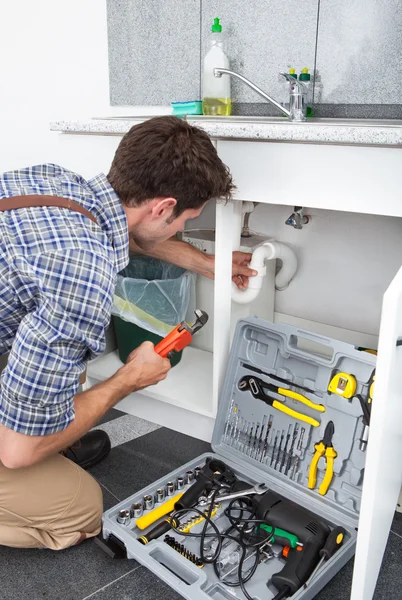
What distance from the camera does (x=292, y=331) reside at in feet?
4.40

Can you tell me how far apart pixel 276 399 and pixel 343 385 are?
0.19 metres

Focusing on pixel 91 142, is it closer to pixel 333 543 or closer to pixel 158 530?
pixel 158 530

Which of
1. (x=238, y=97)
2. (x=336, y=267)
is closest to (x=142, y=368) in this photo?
(x=336, y=267)

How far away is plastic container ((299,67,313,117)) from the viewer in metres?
1.59

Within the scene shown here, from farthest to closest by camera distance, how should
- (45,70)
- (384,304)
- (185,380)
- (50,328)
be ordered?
(45,70) → (185,380) → (50,328) → (384,304)

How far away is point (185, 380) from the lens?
1.72 metres

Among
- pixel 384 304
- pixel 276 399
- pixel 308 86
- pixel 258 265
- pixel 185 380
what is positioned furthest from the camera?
pixel 185 380

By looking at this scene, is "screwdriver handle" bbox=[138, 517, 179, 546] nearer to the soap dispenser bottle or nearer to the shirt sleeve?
the shirt sleeve

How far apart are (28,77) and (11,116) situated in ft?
0.72

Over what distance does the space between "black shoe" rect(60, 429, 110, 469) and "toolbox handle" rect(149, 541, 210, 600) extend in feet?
1.39

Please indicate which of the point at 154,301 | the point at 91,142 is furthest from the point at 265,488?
the point at 91,142

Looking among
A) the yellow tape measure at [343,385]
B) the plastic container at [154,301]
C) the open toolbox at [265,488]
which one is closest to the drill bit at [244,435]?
the open toolbox at [265,488]

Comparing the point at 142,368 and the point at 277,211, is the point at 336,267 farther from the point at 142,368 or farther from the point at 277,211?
the point at 142,368

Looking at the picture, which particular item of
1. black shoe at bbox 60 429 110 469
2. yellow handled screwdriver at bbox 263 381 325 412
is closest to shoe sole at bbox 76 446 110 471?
black shoe at bbox 60 429 110 469
